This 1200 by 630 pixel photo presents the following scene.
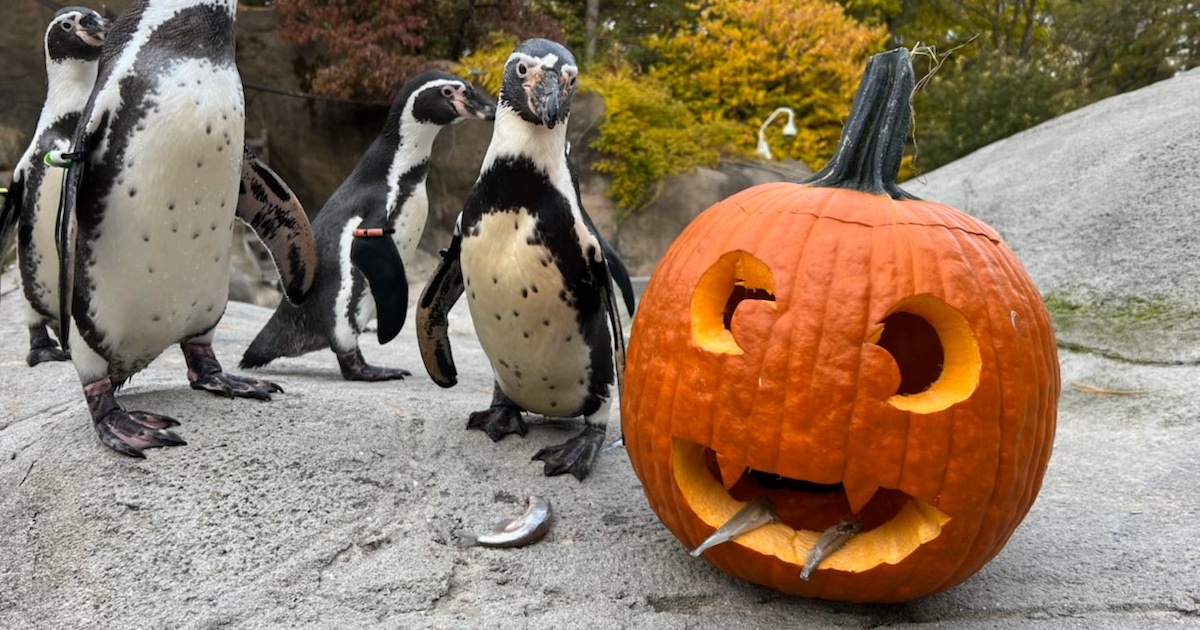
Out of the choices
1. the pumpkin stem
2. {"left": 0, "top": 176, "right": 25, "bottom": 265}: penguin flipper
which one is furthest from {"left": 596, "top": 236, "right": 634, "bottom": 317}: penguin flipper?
{"left": 0, "top": 176, "right": 25, "bottom": 265}: penguin flipper

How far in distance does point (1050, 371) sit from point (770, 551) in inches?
27.9

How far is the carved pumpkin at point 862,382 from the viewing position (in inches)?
67.7

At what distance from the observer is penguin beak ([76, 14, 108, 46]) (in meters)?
3.37

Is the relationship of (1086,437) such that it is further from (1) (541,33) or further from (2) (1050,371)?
(1) (541,33)

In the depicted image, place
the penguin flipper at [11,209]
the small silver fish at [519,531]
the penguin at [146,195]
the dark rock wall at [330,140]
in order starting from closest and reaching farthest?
the small silver fish at [519,531] < the penguin at [146,195] < the penguin flipper at [11,209] < the dark rock wall at [330,140]

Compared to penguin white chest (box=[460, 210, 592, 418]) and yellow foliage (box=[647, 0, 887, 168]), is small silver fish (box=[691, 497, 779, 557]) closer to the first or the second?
penguin white chest (box=[460, 210, 592, 418])

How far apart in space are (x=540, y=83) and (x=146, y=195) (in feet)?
3.55

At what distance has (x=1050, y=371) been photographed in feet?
6.09

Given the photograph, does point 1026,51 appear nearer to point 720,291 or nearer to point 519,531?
point 720,291

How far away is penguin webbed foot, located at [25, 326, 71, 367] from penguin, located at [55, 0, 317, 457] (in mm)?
1371

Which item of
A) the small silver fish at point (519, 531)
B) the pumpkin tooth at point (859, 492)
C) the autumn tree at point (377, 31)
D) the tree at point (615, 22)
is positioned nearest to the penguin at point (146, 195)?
the small silver fish at point (519, 531)

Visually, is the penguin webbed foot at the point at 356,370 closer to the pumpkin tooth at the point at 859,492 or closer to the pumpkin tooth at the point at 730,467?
the pumpkin tooth at the point at 730,467

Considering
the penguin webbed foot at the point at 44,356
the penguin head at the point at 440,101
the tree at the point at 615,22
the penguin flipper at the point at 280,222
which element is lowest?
the penguin webbed foot at the point at 44,356

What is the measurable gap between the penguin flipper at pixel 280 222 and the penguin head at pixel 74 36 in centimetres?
121
